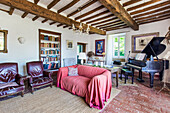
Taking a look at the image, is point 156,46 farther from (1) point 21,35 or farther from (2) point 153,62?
(1) point 21,35

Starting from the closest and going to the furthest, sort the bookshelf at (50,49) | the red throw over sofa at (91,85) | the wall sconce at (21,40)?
1. the red throw over sofa at (91,85)
2. the wall sconce at (21,40)
3. the bookshelf at (50,49)

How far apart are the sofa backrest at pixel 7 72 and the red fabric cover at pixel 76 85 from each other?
1.69 meters

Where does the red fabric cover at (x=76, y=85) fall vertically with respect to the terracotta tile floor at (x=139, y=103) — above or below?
above

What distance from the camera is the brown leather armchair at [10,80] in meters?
2.35

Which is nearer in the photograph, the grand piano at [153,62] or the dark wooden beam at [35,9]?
the dark wooden beam at [35,9]

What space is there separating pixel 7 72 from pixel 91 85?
111 inches

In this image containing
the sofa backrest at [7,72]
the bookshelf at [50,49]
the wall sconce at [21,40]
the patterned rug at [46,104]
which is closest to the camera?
the patterned rug at [46,104]

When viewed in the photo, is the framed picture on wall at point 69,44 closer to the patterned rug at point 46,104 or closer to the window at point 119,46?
the window at point 119,46

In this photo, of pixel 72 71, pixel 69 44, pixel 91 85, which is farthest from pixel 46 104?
pixel 69 44

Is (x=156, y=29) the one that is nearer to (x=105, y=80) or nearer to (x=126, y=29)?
(x=126, y=29)

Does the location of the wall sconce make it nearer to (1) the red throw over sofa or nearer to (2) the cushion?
(1) the red throw over sofa

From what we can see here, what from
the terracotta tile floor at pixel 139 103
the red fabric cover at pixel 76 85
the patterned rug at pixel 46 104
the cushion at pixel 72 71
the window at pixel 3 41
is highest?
the window at pixel 3 41

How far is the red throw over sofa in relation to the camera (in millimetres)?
2066

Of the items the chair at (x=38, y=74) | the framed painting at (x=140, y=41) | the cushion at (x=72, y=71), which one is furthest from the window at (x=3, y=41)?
the framed painting at (x=140, y=41)
